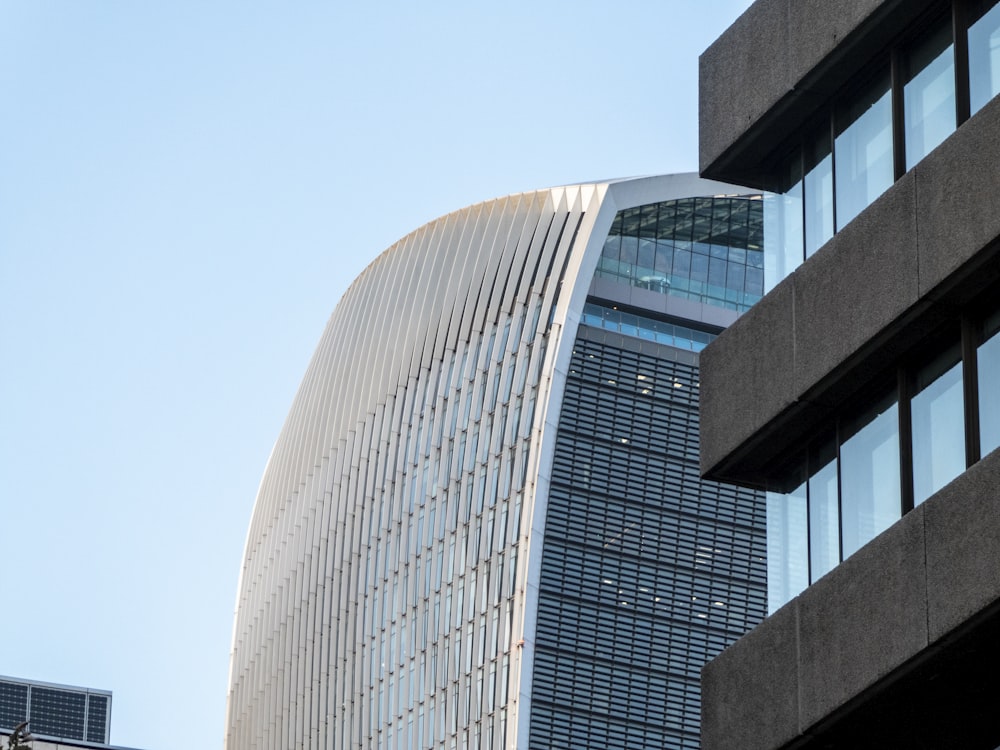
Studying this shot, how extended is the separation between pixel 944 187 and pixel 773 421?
483 centimetres

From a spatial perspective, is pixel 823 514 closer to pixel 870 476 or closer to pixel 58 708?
pixel 870 476

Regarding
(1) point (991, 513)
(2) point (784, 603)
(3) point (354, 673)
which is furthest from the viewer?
(3) point (354, 673)

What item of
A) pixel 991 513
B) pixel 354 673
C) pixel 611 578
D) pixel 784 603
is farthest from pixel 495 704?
pixel 991 513

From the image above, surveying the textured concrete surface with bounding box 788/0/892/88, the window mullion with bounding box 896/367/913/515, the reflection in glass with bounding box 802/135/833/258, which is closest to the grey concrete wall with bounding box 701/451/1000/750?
the window mullion with bounding box 896/367/913/515

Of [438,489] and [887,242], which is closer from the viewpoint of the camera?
[887,242]

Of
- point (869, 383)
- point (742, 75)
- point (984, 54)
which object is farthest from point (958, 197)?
point (742, 75)

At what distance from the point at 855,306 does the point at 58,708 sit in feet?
422

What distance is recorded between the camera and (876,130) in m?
28.6

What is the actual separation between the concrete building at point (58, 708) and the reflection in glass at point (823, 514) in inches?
4582

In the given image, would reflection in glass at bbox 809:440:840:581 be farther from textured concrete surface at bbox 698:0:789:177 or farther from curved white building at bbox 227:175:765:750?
curved white building at bbox 227:175:765:750

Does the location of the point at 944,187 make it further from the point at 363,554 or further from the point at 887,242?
the point at 363,554

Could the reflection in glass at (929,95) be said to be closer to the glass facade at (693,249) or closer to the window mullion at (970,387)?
the window mullion at (970,387)

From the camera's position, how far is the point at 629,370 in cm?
9844

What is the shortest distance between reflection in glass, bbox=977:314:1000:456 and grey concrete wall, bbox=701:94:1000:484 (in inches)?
24.2
